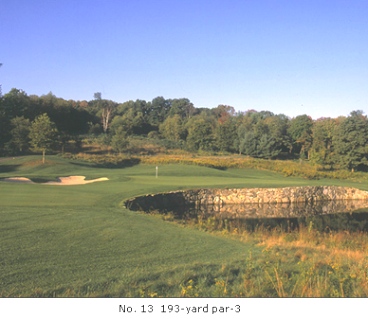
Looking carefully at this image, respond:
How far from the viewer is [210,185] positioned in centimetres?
2498

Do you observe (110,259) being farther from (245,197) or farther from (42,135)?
(42,135)

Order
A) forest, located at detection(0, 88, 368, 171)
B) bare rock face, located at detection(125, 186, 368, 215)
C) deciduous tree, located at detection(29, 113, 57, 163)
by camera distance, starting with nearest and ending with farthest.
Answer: bare rock face, located at detection(125, 186, 368, 215) → deciduous tree, located at detection(29, 113, 57, 163) → forest, located at detection(0, 88, 368, 171)

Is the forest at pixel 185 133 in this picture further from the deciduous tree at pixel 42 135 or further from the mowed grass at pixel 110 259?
the mowed grass at pixel 110 259

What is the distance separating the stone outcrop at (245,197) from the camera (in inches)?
847

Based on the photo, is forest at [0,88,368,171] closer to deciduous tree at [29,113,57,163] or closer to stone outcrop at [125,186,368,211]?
deciduous tree at [29,113,57,163]

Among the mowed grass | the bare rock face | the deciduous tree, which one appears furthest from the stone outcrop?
the deciduous tree

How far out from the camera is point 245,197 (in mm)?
24688

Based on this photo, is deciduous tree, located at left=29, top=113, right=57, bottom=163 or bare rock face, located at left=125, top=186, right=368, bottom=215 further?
deciduous tree, located at left=29, top=113, right=57, bottom=163

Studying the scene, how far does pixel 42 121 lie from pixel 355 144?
41291mm

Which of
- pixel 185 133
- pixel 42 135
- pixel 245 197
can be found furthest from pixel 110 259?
pixel 185 133

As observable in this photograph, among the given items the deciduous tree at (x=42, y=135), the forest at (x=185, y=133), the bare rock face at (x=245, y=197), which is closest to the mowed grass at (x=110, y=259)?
the bare rock face at (x=245, y=197)

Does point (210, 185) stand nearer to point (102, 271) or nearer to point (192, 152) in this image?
point (102, 271)

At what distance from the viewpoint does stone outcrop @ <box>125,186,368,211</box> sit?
21.5 m
